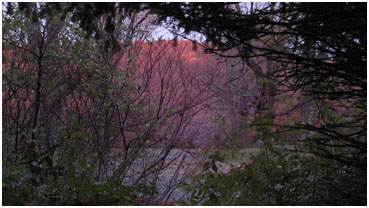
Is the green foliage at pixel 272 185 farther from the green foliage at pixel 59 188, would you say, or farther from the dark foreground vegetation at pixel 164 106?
the green foliage at pixel 59 188

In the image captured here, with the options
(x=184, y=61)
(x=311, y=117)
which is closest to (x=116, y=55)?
(x=184, y=61)

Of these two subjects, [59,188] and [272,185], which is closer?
[272,185]

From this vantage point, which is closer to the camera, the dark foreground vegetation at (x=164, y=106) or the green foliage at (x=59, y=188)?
the dark foreground vegetation at (x=164, y=106)

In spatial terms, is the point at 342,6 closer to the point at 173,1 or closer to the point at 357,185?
the point at 173,1

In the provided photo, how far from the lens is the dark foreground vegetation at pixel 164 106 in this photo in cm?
267

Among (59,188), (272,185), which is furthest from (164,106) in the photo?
(272,185)

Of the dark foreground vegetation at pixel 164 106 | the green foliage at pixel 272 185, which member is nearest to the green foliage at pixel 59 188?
the dark foreground vegetation at pixel 164 106

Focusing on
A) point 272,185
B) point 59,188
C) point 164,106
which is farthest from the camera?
point 164,106

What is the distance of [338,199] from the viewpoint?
2945 mm

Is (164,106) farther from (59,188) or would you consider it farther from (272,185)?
(272,185)

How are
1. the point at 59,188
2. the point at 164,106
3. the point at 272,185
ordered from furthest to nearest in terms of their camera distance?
1. the point at 164,106
2. the point at 59,188
3. the point at 272,185

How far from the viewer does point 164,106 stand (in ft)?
14.6

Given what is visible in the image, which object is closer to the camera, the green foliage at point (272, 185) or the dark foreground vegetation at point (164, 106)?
the dark foreground vegetation at point (164, 106)

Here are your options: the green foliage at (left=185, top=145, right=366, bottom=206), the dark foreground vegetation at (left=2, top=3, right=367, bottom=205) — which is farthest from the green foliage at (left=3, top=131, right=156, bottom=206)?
the green foliage at (left=185, top=145, right=366, bottom=206)
